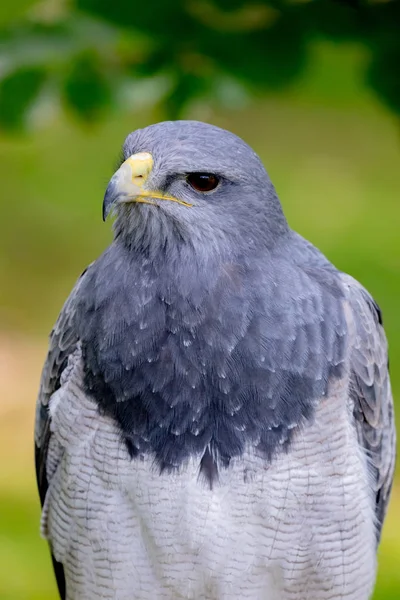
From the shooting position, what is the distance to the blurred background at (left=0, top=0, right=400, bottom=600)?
9.27ft

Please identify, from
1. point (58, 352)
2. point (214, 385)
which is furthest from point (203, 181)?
point (58, 352)

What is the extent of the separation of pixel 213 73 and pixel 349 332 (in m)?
1.06

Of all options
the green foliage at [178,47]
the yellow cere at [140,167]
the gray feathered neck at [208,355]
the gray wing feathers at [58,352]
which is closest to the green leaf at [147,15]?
the green foliage at [178,47]

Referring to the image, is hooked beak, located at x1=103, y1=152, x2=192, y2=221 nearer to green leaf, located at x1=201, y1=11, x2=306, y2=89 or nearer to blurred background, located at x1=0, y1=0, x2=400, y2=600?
blurred background, located at x1=0, y1=0, x2=400, y2=600

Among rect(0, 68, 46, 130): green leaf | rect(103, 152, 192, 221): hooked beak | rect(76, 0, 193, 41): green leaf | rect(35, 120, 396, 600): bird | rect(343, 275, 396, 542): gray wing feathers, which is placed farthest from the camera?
rect(343, 275, 396, 542): gray wing feathers

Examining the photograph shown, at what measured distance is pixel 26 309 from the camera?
9.58 metres

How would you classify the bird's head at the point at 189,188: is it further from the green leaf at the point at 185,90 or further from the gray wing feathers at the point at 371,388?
the gray wing feathers at the point at 371,388

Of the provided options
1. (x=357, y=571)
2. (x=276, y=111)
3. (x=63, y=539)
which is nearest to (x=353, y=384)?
(x=357, y=571)

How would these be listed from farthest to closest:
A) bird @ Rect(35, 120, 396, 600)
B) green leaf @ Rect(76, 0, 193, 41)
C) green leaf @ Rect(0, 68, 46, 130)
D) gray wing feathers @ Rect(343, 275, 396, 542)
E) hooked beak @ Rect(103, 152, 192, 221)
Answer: gray wing feathers @ Rect(343, 275, 396, 542) → bird @ Rect(35, 120, 396, 600) → hooked beak @ Rect(103, 152, 192, 221) → green leaf @ Rect(0, 68, 46, 130) → green leaf @ Rect(76, 0, 193, 41)

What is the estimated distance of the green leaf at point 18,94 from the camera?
9.71 ft

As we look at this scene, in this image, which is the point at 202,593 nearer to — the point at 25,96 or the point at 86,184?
the point at 25,96

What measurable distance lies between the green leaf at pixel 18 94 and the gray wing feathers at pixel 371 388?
129cm

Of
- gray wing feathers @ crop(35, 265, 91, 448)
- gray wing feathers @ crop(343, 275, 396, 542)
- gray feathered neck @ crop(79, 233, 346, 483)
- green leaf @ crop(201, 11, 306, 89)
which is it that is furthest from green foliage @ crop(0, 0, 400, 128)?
gray wing feathers @ crop(343, 275, 396, 542)

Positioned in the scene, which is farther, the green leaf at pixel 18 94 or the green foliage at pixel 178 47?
the green leaf at pixel 18 94
